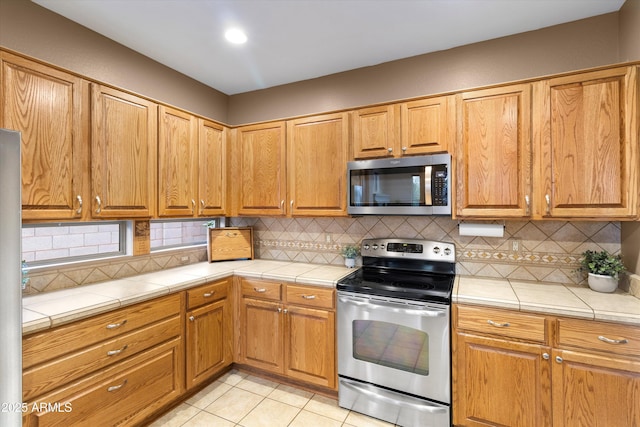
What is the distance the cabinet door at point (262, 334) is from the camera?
2453 millimetres

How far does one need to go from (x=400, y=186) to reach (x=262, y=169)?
135 cm

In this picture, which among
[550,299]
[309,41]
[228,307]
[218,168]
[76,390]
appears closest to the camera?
[76,390]

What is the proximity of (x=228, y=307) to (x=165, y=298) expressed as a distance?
64 cm

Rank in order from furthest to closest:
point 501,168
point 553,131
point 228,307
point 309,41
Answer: point 228,307
point 309,41
point 501,168
point 553,131

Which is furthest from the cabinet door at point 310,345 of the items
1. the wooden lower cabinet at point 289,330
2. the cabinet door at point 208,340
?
the cabinet door at point 208,340

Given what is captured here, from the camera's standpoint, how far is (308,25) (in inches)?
82.6

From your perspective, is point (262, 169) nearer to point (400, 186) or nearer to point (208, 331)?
point (400, 186)

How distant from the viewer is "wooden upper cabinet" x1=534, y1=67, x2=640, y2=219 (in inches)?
68.6

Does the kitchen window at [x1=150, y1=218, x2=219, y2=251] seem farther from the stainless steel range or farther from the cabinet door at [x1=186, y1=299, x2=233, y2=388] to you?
the stainless steel range

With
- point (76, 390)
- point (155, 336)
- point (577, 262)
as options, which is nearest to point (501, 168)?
point (577, 262)

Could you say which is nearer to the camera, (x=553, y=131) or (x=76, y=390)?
(x=76, y=390)

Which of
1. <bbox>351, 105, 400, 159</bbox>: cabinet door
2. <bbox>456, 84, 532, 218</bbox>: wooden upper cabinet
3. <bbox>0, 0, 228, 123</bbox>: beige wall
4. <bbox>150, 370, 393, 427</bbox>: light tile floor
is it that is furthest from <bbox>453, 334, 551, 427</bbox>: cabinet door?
<bbox>0, 0, 228, 123</bbox>: beige wall

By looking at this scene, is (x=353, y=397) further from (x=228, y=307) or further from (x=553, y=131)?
(x=553, y=131)

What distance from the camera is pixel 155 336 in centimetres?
200
